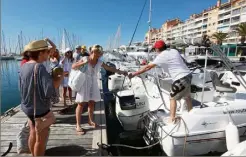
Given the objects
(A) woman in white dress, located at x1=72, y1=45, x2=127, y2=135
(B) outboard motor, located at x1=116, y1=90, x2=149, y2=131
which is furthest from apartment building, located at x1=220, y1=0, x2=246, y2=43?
(A) woman in white dress, located at x1=72, y1=45, x2=127, y2=135

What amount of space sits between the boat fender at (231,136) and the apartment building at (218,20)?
49.0 metres

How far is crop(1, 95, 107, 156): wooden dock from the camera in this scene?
3490 mm

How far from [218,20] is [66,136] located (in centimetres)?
8023

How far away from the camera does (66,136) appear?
4.00 meters

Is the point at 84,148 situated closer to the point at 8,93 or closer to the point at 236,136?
the point at 236,136

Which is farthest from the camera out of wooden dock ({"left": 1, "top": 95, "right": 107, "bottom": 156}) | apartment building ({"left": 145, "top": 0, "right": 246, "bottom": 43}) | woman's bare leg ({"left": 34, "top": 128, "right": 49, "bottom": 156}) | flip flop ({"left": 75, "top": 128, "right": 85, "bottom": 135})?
apartment building ({"left": 145, "top": 0, "right": 246, "bottom": 43})

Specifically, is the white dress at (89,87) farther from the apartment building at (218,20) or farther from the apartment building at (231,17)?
the apartment building at (231,17)

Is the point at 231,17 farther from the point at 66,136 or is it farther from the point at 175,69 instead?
the point at 66,136

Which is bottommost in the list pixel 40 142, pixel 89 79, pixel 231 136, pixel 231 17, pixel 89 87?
pixel 231 136

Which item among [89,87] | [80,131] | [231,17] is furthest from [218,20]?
[80,131]

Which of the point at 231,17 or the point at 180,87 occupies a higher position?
the point at 231,17

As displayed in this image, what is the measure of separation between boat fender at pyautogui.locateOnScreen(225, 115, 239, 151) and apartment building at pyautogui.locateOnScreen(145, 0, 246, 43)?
161 feet

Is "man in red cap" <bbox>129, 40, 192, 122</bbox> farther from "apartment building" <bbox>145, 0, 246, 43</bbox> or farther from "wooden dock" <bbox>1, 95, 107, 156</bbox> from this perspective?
"apartment building" <bbox>145, 0, 246, 43</bbox>

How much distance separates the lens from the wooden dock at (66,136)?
11.5ft
